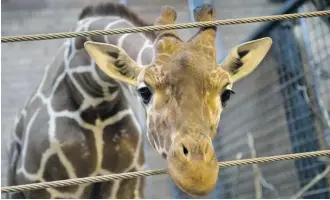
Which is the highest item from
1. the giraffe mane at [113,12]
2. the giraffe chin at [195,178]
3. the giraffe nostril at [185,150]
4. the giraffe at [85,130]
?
the giraffe mane at [113,12]

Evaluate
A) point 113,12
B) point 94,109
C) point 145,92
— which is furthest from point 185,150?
point 113,12

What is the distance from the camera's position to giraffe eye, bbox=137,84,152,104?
77 centimetres

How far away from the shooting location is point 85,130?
1.21 m

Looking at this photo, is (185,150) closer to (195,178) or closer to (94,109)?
(195,178)

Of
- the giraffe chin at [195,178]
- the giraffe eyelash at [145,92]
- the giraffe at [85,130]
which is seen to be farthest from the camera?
the giraffe at [85,130]

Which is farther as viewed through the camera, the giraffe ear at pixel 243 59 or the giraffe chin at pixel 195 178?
the giraffe ear at pixel 243 59

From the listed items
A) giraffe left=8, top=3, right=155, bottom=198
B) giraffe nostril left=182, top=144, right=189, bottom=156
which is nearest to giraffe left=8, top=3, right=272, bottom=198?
giraffe left=8, top=3, right=155, bottom=198

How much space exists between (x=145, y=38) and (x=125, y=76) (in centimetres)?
30

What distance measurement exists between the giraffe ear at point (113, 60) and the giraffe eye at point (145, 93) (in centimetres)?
6

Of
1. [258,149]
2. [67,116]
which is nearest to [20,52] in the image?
[258,149]

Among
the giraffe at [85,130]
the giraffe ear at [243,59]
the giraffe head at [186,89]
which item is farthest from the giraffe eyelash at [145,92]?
the giraffe at [85,130]

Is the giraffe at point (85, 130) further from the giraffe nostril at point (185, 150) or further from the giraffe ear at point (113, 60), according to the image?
the giraffe nostril at point (185, 150)

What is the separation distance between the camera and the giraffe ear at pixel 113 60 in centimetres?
83

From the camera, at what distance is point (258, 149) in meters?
1.99
